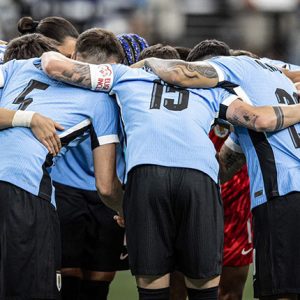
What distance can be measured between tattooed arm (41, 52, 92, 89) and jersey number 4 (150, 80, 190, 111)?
369mm

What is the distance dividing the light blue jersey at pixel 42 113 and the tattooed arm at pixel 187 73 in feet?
1.15

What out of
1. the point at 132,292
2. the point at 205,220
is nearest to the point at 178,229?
the point at 205,220

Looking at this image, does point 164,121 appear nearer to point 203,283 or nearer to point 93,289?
point 203,283

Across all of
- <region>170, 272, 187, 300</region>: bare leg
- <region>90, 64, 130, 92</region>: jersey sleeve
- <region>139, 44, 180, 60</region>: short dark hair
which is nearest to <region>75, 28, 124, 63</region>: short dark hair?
<region>90, 64, 130, 92</region>: jersey sleeve

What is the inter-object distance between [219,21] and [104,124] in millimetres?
10942

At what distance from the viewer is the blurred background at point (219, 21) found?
14594 millimetres

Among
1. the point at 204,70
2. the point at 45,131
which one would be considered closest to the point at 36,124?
the point at 45,131

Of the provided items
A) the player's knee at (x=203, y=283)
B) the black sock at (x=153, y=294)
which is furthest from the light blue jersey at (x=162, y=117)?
the black sock at (x=153, y=294)

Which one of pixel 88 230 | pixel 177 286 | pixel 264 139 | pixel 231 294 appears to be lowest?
pixel 231 294

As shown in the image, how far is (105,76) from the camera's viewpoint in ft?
17.0

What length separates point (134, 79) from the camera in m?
5.20

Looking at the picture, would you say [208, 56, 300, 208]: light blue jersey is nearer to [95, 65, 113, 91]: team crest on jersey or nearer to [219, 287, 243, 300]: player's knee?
[95, 65, 113, 91]: team crest on jersey

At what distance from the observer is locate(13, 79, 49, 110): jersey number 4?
5219 mm

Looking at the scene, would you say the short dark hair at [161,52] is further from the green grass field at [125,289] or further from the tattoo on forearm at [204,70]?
the green grass field at [125,289]
